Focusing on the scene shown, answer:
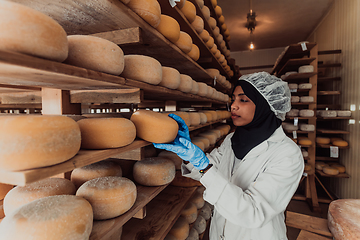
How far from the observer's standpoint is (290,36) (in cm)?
606

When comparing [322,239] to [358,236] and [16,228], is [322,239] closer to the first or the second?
[358,236]

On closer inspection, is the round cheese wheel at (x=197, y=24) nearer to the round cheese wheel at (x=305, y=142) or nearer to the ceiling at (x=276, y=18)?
the ceiling at (x=276, y=18)

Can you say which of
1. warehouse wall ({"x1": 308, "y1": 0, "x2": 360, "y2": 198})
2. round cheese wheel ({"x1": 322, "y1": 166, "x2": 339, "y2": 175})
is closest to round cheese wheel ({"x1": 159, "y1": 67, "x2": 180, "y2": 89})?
warehouse wall ({"x1": 308, "y1": 0, "x2": 360, "y2": 198})

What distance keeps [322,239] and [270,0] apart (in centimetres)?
447

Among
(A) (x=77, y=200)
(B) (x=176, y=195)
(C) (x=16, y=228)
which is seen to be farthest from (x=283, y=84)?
(C) (x=16, y=228)

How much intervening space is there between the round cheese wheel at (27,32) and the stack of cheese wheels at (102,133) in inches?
11.4

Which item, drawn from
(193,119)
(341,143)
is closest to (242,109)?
(193,119)

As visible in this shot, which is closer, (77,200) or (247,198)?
(77,200)

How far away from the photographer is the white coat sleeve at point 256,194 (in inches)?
41.4

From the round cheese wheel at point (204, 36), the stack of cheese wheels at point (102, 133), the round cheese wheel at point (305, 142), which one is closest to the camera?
the stack of cheese wheels at point (102, 133)

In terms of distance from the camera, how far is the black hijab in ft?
4.78

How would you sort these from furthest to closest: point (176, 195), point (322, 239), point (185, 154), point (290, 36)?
point (290, 36) → point (176, 195) → point (322, 239) → point (185, 154)

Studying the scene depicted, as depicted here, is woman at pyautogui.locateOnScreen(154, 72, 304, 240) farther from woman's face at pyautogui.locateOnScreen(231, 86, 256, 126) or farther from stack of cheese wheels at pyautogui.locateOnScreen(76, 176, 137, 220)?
stack of cheese wheels at pyautogui.locateOnScreen(76, 176, 137, 220)

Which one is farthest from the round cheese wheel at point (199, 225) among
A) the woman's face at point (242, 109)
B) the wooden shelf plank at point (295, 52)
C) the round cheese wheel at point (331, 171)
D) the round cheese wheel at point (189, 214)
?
the wooden shelf plank at point (295, 52)
